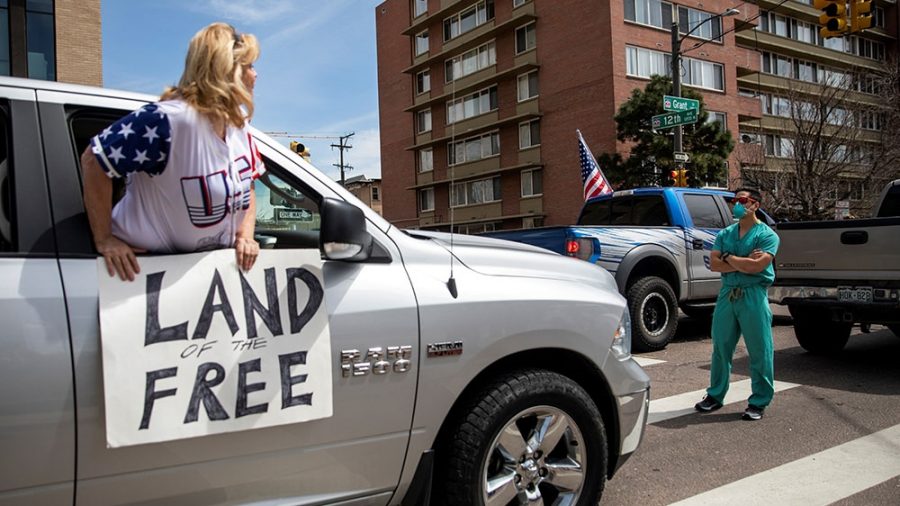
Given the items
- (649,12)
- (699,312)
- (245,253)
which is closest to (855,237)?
(699,312)

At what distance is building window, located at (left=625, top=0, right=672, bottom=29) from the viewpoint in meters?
34.4

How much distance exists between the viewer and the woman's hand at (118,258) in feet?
6.81

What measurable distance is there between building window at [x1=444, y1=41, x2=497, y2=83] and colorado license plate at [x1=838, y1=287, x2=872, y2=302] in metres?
36.0

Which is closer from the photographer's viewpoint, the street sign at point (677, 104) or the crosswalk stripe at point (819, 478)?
the crosswalk stripe at point (819, 478)

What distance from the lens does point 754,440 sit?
185 inches

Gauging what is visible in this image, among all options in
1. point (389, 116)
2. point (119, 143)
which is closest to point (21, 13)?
point (119, 143)

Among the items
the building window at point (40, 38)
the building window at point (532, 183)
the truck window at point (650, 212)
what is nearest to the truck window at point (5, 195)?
the truck window at point (650, 212)

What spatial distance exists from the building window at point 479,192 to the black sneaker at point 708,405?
116ft

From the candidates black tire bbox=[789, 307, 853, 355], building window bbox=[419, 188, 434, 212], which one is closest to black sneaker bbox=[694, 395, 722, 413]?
black tire bbox=[789, 307, 853, 355]

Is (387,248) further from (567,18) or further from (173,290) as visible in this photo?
(567,18)

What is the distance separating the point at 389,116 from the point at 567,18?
18703mm

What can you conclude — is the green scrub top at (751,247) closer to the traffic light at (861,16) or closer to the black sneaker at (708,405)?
the black sneaker at (708,405)

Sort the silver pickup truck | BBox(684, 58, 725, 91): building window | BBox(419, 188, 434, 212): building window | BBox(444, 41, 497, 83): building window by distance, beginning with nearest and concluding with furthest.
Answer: the silver pickup truck < BBox(684, 58, 725, 91): building window < BBox(444, 41, 497, 83): building window < BBox(419, 188, 434, 212): building window

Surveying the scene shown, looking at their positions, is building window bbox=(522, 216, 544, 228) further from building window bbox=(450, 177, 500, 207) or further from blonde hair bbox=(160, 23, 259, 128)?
blonde hair bbox=(160, 23, 259, 128)
